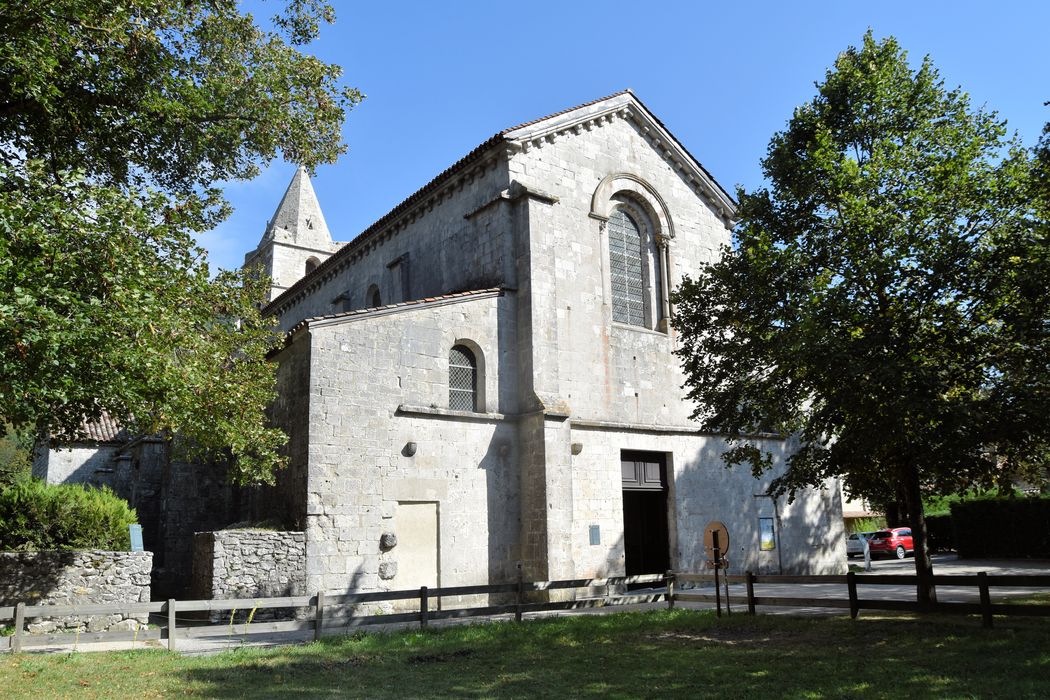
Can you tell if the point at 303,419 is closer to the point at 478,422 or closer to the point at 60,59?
the point at 478,422

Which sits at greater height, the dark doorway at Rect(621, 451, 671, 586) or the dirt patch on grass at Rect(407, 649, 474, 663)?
the dark doorway at Rect(621, 451, 671, 586)

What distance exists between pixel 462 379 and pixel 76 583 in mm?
9024

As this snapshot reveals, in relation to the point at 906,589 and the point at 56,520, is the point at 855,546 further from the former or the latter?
the point at 56,520

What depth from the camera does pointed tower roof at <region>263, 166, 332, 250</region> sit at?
147 ft

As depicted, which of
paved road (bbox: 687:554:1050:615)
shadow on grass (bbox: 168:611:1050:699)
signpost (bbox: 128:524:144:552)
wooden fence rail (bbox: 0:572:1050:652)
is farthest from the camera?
signpost (bbox: 128:524:144:552)

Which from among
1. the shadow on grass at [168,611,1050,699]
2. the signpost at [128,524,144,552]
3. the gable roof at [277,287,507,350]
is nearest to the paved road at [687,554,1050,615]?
the shadow on grass at [168,611,1050,699]

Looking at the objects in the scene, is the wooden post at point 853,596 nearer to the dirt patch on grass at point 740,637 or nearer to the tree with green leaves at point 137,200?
the dirt patch on grass at point 740,637

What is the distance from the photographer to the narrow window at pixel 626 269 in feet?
73.7

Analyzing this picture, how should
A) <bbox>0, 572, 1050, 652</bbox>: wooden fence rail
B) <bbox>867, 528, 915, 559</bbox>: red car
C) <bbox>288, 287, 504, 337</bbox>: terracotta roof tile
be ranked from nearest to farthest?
<bbox>0, 572, 1050, 652</bbox>: wooden fence rail → <bbox>288, 287, 504, 337</bbox>: terracotta roof tile → <bbox>867, 528, 915, 559</bbox>: red car

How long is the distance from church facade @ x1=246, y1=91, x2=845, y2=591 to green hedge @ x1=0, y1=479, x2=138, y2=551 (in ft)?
11.2

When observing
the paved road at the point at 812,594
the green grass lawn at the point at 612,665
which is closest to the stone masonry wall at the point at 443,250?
the paved road at the point at 812,594

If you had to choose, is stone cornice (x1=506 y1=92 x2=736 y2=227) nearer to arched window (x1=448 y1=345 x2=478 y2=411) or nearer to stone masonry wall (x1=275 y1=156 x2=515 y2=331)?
stone masonry wall (x1=275 y1=156 x2=515 y2=331)

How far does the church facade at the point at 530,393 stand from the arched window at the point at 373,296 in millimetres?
377

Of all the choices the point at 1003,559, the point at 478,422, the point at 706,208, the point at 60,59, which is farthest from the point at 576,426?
the point at 1003,559
